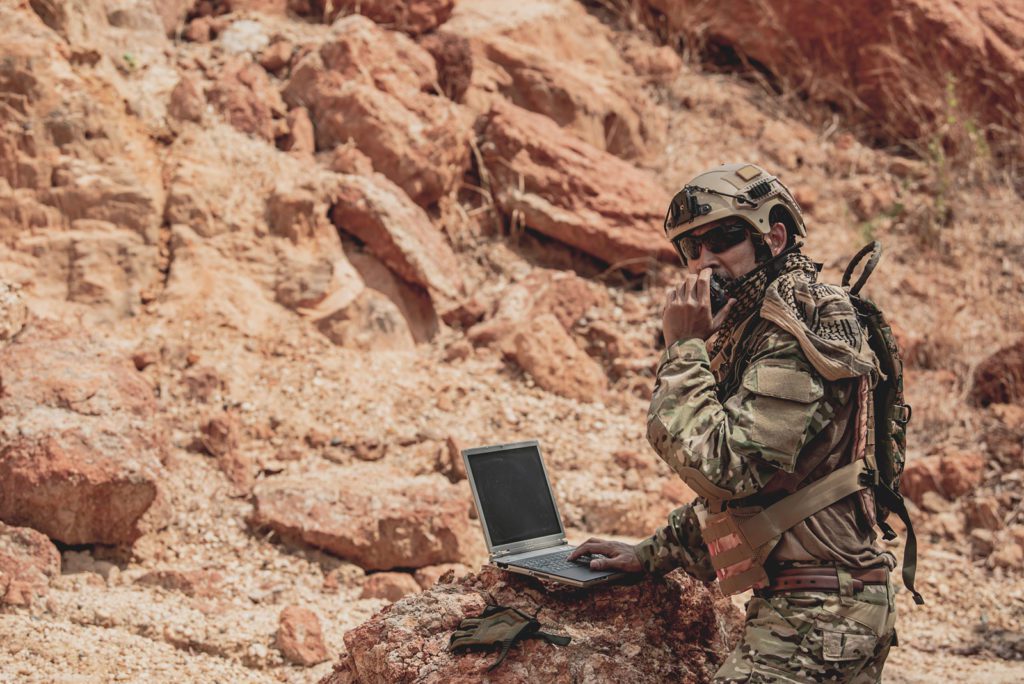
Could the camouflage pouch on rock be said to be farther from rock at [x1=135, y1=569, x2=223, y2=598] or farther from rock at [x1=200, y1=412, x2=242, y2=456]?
rock at [x1=200, y1=412, x2=242, y2=456]

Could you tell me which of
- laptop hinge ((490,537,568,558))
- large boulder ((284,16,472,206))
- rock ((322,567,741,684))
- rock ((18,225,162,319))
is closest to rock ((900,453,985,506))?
rock ((322,567,741,684))

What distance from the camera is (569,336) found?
6.71 m

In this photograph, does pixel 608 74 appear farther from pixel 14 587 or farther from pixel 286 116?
pixel 14 587

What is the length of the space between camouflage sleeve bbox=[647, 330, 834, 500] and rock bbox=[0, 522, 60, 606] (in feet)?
9.28

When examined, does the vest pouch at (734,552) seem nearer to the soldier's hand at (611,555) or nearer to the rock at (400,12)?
the soldier's hand at (611,555)

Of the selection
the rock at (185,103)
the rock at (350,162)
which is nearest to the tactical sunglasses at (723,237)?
the rock at (350,162)

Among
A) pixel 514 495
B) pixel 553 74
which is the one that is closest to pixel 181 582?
pixel 514 495

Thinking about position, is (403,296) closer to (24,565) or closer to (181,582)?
(181,582)

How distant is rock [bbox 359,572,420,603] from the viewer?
14.7 feet

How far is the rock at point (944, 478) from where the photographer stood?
20.1ft

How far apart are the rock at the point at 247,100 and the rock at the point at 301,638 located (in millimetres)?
4095

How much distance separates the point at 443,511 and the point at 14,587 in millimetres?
1819

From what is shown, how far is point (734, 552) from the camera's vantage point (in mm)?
2283

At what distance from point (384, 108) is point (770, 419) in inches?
223
